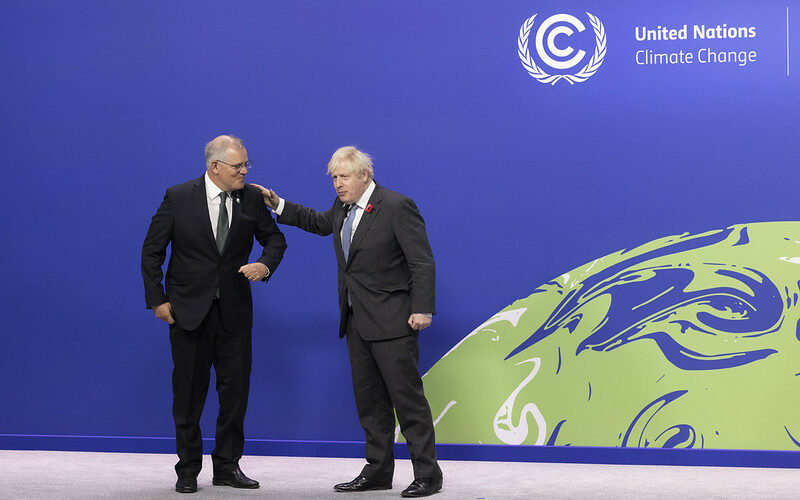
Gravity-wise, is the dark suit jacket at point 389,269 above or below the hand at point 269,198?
below

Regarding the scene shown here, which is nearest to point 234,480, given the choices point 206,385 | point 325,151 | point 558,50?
point 206,385

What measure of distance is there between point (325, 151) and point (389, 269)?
3.87 feet

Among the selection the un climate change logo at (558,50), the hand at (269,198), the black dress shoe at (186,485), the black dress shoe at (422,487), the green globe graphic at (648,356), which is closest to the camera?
the black dress shoe at (422,487)

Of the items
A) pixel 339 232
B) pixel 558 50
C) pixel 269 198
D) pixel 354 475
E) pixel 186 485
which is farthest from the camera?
pixel 558 50

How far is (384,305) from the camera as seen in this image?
383cm

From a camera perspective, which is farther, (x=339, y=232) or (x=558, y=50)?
(x=558, y=50)

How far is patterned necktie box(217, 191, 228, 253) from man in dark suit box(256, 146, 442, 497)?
51 centimetres

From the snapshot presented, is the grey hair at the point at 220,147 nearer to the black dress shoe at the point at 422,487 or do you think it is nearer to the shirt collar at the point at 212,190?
the shirt collar at the point at 212,190

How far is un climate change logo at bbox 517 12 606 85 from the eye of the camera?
180 inches

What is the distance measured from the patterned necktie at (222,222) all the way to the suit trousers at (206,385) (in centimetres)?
27

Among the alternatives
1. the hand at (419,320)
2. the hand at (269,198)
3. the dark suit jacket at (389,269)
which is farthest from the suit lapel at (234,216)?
the hand at (419,320)

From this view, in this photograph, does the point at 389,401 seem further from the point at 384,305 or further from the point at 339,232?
the point at 339,232

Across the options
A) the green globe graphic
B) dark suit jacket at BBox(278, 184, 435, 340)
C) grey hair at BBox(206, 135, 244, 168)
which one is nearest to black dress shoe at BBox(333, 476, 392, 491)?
dark suit jacket at BBox(278, 184, 435, 340)

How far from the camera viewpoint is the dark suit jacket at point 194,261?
12.8ft
